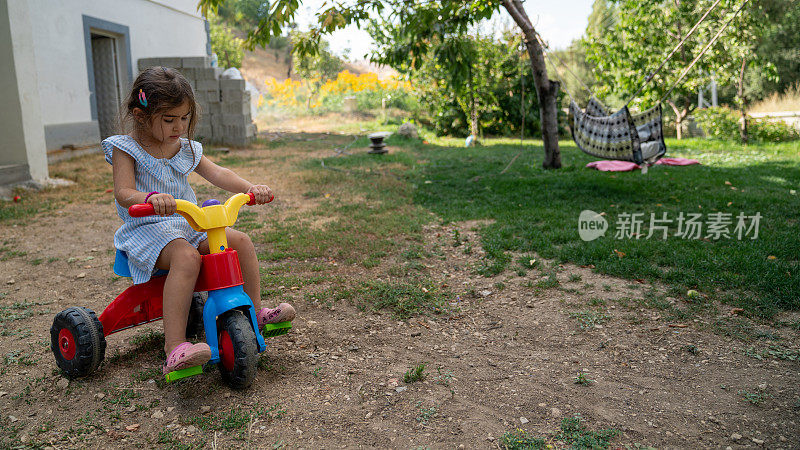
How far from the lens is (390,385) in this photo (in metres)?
2.33

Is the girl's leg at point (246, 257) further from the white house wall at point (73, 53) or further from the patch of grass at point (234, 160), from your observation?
the white house wall at point (73, 53)

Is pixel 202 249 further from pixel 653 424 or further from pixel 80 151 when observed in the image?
pixel 80 151

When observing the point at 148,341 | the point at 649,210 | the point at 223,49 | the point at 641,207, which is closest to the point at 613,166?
the point at 641,207

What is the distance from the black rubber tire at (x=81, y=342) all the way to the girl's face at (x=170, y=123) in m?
0.84

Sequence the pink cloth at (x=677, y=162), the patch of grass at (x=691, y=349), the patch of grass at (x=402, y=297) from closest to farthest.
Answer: the patch of grass at (x=691, y=349), the patch of grass at (x=402, y=297), the pink cloth at (x=677, y=162)

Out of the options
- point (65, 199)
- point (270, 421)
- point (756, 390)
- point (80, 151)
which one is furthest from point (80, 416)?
point (80, 151)

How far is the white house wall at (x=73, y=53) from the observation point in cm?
823

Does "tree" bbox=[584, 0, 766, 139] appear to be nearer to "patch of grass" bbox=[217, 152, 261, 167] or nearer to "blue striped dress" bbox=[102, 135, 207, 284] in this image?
"patch of grass" bbox=[217, 152, 261, 167]

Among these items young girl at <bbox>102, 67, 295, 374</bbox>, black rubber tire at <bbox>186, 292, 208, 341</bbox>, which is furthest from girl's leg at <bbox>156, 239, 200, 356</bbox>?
black rubber tire at <bbox>186, 292, 208, 341</bbox>

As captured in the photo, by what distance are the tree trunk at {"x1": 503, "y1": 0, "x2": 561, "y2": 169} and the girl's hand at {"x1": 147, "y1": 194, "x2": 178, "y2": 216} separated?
18.0 ft

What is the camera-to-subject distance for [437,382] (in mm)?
2346

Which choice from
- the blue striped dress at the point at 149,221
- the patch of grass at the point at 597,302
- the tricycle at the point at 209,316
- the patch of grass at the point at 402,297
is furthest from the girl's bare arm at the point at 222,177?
the patch of grass at the point at 597,302

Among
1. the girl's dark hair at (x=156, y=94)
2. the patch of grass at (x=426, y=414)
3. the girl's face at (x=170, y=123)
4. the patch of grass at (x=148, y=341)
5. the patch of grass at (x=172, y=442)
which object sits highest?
the girl's dark hair at (x=156, y=94)

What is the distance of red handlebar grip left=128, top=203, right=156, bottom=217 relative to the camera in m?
1.99
